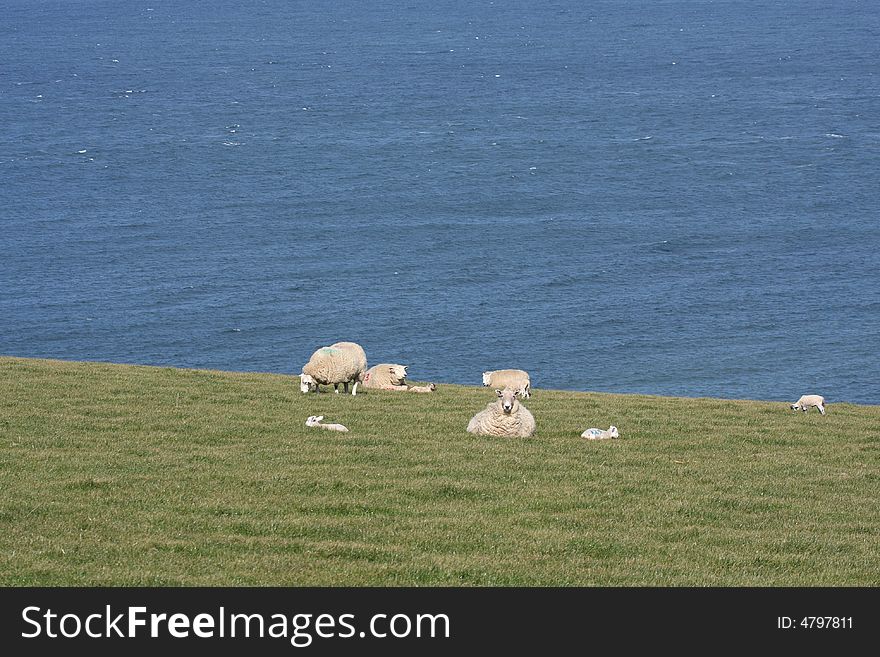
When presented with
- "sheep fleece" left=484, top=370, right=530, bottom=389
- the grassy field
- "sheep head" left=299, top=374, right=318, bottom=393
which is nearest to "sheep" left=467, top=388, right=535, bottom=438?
the grassy field

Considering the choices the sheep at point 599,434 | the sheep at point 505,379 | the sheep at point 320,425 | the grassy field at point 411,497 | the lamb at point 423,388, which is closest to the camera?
the grassy field at point 411,497

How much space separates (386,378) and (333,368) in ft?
8.65

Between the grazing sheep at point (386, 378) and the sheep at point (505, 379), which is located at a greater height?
the sheep at point (505, 379)

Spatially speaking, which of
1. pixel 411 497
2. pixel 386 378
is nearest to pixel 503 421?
pixel 411 497

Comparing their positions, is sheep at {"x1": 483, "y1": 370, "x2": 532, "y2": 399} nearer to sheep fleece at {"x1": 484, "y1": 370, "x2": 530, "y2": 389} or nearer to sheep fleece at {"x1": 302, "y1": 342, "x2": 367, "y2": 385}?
sheep fleece at {"x1": 484, "y1": 370, "x2": 530, "y2": 389}

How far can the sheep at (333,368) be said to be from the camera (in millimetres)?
28672

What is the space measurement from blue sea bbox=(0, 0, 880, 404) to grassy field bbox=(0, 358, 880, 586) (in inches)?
1776

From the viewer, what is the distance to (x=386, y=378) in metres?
31.1

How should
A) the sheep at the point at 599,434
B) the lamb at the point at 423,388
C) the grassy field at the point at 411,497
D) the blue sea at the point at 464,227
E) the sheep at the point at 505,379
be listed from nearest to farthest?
the grassy field at the point at 411,497, the sheep at the point at 599,434, the lamb at the point at 423,388, the sheep at the point at 505,379, the blue sea at the point at 464,227

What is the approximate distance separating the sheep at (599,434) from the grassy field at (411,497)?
236mm

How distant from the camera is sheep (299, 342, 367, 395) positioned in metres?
28.7

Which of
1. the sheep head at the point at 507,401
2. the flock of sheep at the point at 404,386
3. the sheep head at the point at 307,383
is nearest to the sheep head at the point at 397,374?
the flock of sheep at the point at 404,386

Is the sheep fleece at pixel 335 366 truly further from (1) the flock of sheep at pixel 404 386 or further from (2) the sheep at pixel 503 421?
(2) the sheep at pixel 503 421

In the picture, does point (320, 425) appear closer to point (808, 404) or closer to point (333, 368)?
point (333, 368)
